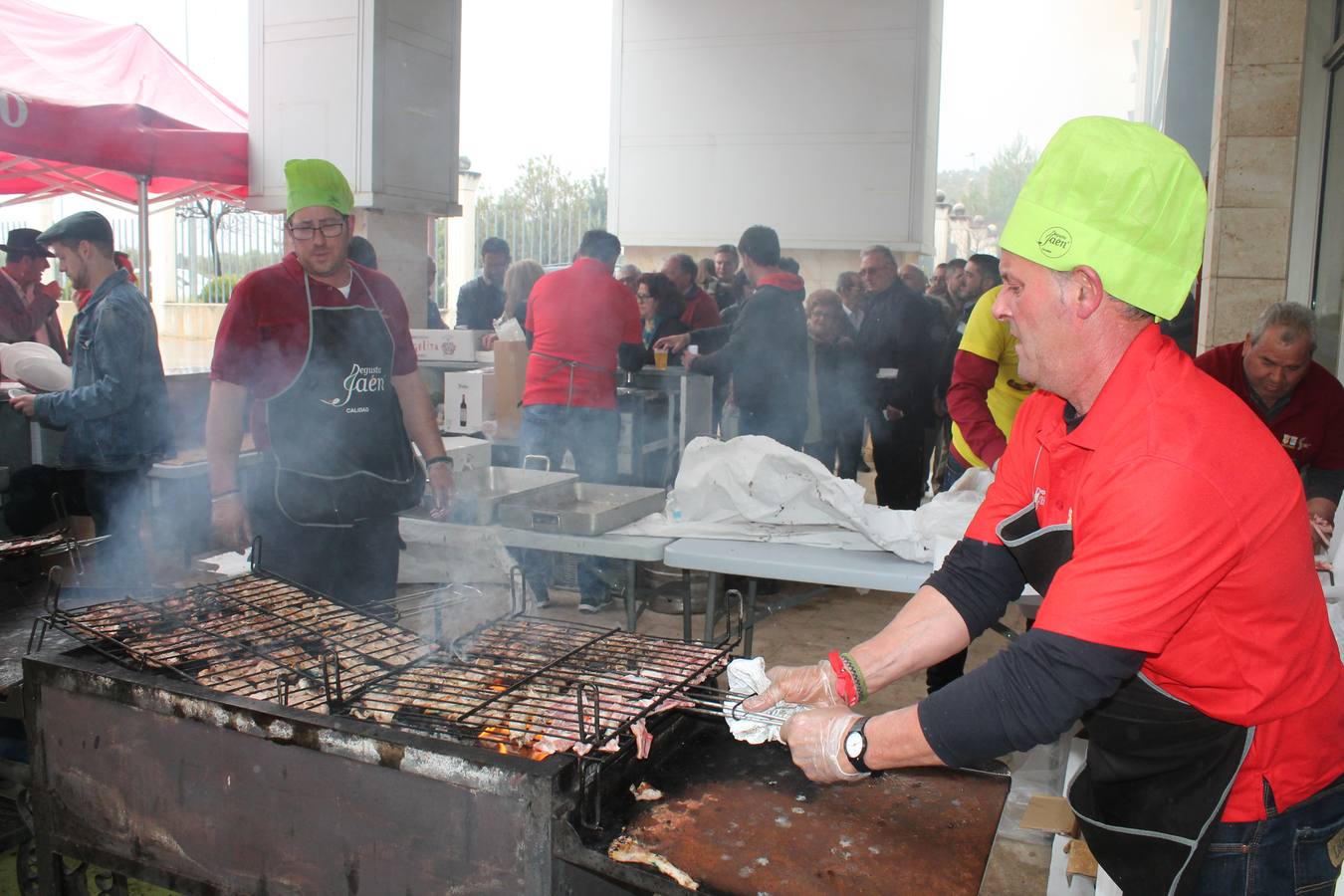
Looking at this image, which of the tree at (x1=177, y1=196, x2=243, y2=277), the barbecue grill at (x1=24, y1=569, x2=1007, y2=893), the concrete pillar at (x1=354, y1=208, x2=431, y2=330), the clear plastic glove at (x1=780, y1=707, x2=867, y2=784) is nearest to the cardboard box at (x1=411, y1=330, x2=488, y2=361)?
the concrete pillar at (x1=354, y1=208, x2=431, y2=330)

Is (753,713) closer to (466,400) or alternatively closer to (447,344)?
(466,400)

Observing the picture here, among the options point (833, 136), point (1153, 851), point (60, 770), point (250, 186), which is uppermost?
point (833, 136)

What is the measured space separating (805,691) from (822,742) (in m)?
0.34

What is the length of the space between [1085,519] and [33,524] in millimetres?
4432

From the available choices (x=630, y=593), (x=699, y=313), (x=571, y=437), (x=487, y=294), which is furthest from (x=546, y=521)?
(x=487, y=294)

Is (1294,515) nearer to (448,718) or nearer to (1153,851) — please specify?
(1153,851)

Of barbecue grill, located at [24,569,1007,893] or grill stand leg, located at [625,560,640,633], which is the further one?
grill stand leg, located at [625,560,640,633]

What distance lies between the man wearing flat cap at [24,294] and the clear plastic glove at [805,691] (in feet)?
22.2

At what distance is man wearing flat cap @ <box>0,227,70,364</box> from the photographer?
6.91 meters

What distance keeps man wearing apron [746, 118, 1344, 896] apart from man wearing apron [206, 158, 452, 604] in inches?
84.1

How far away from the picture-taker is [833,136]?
14383 millimetres

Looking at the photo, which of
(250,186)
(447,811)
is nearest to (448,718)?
(447,811)

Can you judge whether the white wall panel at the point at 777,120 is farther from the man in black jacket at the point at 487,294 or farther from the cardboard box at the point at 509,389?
the cardboard box at the point at 509,389

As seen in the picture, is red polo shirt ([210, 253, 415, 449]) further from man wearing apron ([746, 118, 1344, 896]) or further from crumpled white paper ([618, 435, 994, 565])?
man wearing apron ([746, 118, 1344, 896])
